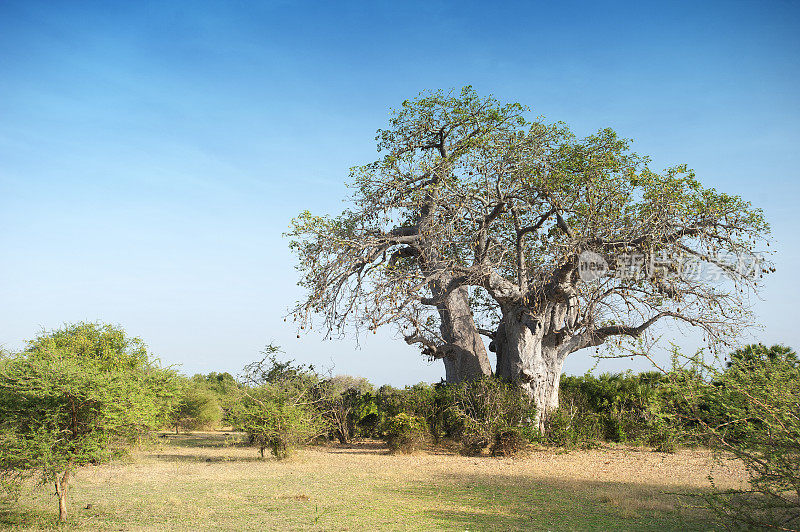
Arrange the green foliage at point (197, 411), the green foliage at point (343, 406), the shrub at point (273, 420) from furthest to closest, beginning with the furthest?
the green foliage at point (197, 411), the green foliage at point (343, 406), the shrub at point (273, 420)

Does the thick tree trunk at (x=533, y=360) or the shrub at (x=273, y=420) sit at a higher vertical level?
the thick tree trunk at (x=533, y=360)

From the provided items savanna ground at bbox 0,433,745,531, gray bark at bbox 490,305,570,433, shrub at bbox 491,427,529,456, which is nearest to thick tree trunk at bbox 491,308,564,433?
gray bark at bbox 490,305,570,433

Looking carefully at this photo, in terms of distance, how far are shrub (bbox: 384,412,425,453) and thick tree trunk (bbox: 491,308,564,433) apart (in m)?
3.35

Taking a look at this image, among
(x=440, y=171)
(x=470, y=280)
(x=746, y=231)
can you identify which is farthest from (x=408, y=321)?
(x=746, y=231)

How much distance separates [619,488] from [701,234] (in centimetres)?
846

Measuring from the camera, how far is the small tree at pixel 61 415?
7003 millimetres

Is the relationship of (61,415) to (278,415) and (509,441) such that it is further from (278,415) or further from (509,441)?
(509,441)

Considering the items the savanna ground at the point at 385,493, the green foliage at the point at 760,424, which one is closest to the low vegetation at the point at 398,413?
the green foliage at the point at 760,424

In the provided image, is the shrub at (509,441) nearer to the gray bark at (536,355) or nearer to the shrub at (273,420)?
the gray bark at (536,355)

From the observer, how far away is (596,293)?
50.0ft

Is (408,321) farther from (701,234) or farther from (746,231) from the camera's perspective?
(746,231)

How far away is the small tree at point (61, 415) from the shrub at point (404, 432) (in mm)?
7939

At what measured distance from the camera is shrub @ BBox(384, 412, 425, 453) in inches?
581

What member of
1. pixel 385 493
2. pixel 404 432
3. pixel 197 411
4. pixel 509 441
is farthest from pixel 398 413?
pixel 197 411
